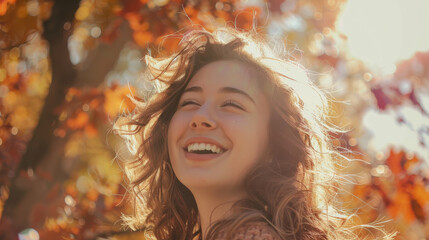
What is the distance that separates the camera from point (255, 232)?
6.41 feet

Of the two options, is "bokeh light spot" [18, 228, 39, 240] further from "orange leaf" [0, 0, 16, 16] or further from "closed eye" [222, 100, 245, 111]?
"closed eye" [222, 100, 245, 111]

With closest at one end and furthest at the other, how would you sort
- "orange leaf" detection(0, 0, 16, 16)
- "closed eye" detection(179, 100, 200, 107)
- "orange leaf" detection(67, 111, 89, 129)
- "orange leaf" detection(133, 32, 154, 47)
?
"closed eye" detection(179, 100, 200, 107), "orange leaf" detection(0, 0, 16, 16), "orange leaf" detection(133, 32, 154, 47), "orange leaf" detection(67, 111, 89, 129)

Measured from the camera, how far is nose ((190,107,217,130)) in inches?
92.1

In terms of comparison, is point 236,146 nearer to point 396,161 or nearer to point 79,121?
point 396,161

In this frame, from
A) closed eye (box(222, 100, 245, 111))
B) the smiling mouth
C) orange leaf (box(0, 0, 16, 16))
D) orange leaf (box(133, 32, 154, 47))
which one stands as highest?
orange leaf (box(133, 32, 154, 47))

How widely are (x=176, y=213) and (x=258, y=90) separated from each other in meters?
0.87

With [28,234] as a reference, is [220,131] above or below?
above

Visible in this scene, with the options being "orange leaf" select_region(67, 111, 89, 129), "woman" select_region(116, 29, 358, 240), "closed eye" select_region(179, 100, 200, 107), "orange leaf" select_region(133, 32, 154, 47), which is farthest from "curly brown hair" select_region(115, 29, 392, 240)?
"orange leaf" select_region(67, 111, 89, 129)

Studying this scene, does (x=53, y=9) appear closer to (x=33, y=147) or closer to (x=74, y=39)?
(x=33, y=147)

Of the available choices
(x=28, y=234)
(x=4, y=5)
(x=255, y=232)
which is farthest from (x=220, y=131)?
(x=4, y=5)

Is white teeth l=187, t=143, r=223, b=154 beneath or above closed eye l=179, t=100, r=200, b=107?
beneath

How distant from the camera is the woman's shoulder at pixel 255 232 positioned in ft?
6.33

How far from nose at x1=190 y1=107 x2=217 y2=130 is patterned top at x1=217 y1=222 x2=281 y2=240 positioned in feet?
1.73

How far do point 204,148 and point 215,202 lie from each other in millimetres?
264
